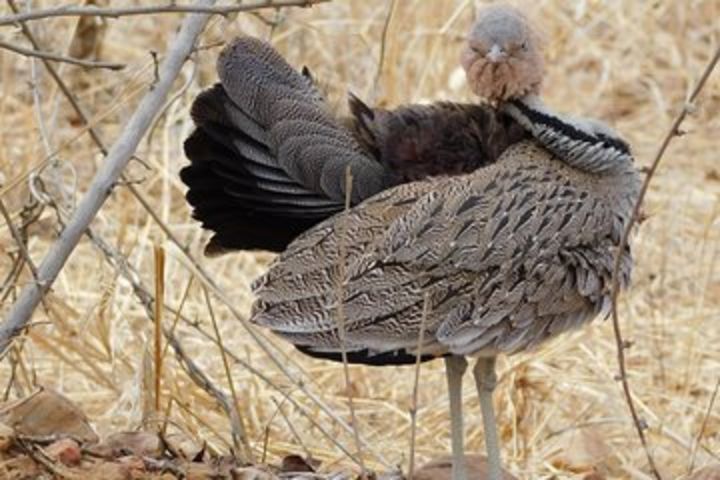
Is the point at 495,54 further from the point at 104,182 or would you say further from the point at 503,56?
the point at 104,182

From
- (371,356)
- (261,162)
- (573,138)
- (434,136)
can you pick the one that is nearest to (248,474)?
(371,356)

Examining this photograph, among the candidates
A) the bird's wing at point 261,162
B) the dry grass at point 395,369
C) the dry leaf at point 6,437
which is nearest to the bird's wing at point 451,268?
the bird's wing at point 261,162

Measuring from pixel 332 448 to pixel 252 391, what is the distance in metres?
0.41

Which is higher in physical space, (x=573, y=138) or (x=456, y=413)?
(x=573, y=138)

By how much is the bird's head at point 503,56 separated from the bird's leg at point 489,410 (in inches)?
23.0

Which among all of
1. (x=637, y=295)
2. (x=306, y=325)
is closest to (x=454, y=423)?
(x=306, y=325)

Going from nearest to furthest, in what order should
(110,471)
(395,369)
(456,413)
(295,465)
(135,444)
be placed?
1. (110,471)
2. (135,444)
3. (295,465)
4. (456,413)
5. (395,369)

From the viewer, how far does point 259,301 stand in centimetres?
416

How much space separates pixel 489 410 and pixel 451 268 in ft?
1.28

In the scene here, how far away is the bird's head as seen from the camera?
A: 4.37 m

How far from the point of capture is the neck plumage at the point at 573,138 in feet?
14.2

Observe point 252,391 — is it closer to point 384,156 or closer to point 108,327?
point 108,327

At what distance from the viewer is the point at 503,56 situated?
4.36 meters

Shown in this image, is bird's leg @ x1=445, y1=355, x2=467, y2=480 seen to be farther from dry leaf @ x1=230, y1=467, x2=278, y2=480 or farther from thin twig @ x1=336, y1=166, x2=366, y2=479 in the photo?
dry leaf @ x1=230, y1=467, x2=278, y2=480
